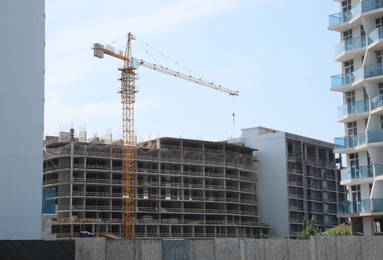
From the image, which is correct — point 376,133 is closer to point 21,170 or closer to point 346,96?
point 346,96

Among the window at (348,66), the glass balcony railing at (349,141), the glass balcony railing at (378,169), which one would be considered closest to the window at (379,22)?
the window at (348,66)

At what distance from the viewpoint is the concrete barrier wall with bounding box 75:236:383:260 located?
122 ft

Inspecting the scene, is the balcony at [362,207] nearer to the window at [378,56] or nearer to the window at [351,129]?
the window at [351,129]

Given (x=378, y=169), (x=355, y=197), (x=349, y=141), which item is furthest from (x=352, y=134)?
(x=355, y=197)

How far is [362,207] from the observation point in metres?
56.6

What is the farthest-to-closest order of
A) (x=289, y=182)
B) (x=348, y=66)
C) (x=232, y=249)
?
(x=289, y=182), (x=348, y=66), (x=232, y=249)

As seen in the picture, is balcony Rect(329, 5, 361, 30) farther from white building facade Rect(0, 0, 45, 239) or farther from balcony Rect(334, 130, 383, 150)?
white building facade Rect(0, 0, 45, 239)

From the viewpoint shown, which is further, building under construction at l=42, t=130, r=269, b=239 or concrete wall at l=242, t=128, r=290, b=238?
concrete wall at l=242, t=128, r=290, b=238

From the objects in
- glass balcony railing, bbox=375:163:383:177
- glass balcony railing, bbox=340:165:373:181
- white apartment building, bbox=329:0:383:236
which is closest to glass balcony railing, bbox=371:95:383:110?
white apartment building, bbox=329:0:383:236

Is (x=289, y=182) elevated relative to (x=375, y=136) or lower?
elevated

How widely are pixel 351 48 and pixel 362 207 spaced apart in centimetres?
1425

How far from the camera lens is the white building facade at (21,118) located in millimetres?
45406

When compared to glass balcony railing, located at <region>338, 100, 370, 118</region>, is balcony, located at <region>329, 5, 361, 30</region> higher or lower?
higher

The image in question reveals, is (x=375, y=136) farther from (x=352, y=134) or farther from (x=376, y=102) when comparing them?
(x=352, y=134)
